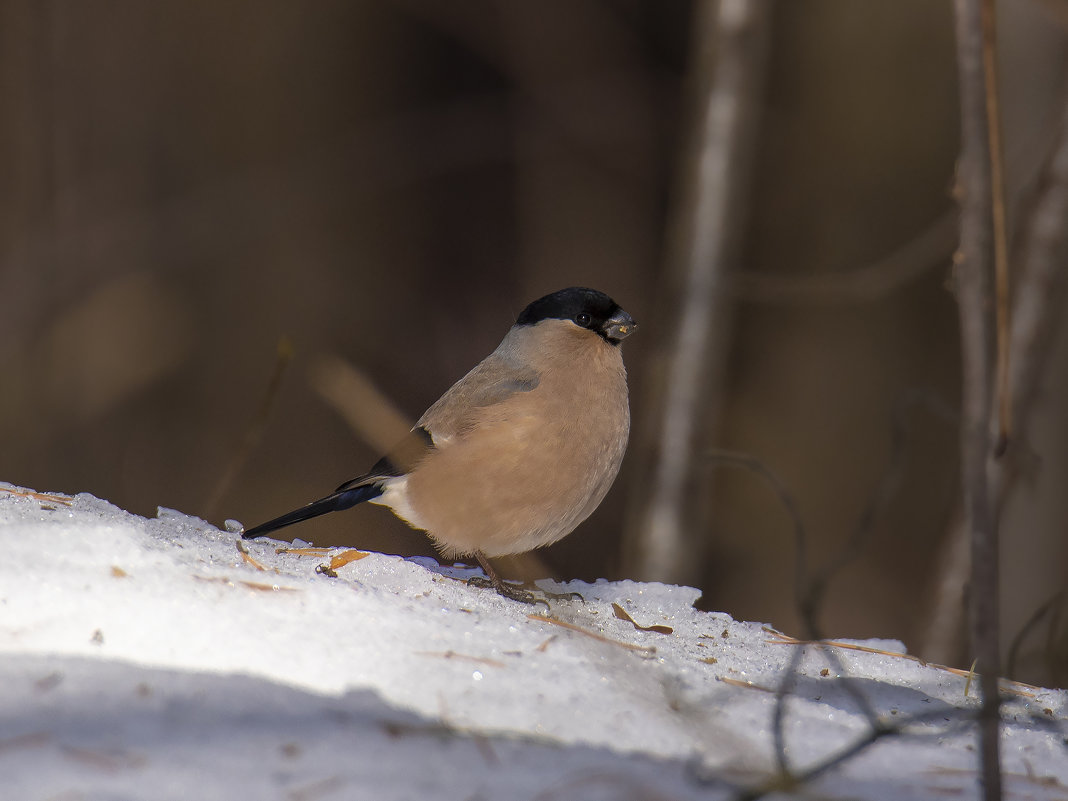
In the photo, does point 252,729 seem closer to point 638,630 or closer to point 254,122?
point 638,630

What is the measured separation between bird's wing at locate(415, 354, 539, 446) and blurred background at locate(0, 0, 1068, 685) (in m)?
2.50

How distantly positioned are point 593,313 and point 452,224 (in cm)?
326

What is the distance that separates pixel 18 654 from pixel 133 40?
536 cm

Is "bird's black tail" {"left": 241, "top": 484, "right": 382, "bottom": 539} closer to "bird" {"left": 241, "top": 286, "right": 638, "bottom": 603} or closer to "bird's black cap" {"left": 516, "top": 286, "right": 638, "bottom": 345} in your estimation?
"bird" {"left": 241, "top": 286, "right": 638, "bottom": 603}

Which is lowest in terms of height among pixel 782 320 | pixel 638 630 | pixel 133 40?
pixel 638 630

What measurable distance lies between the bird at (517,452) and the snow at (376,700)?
0.74 metres

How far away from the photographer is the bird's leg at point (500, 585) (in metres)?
2.89

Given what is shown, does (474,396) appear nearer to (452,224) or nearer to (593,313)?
(593,313)

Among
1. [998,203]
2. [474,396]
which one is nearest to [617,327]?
[474,396]

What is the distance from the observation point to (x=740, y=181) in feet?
14.2

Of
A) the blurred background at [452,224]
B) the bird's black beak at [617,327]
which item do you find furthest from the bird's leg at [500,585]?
the blurred background at [452,224]

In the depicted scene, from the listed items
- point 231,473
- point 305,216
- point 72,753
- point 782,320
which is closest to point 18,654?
point 72,753

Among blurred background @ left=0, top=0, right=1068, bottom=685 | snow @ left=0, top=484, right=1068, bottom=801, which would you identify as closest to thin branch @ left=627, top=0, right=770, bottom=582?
blurred background @ left=0, top=0, right=1068, bottom=685

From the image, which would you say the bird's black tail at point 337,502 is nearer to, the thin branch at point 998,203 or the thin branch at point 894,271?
the thin branch at point 894,271
